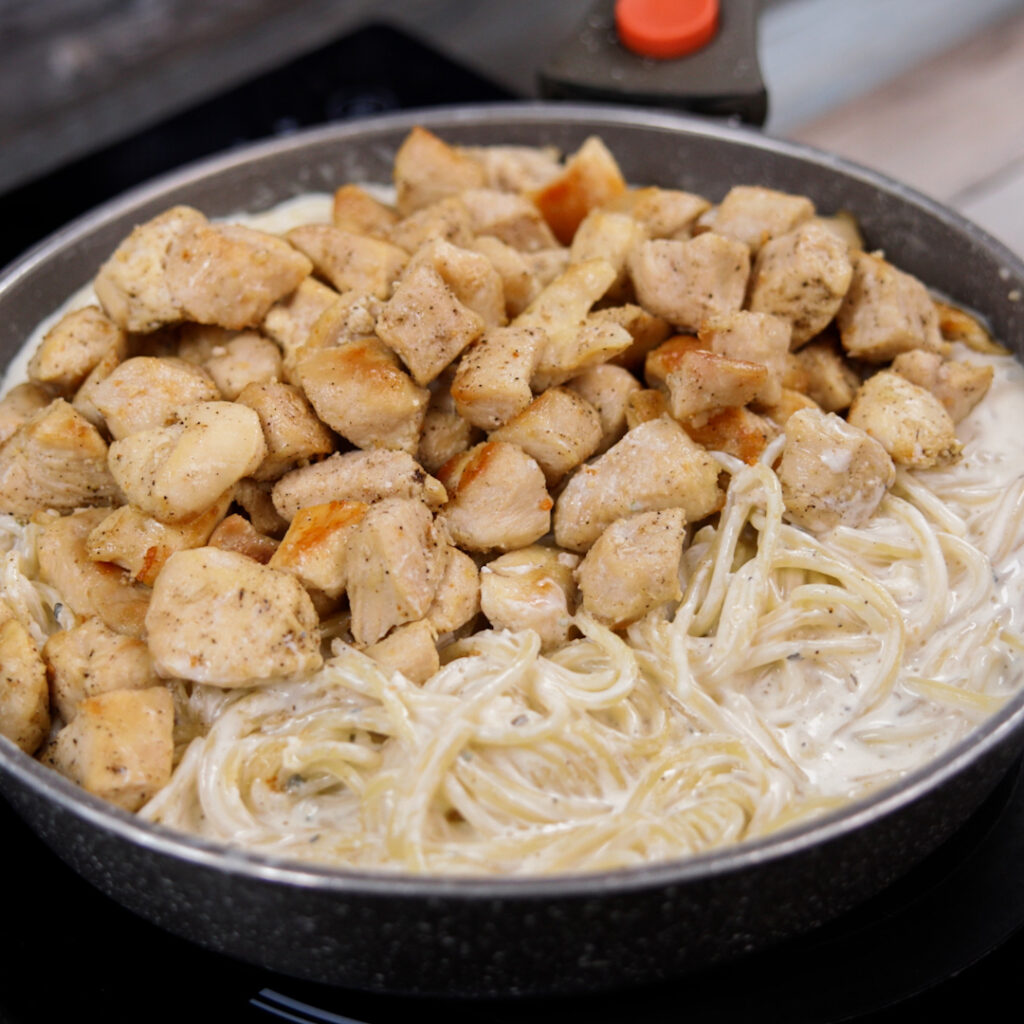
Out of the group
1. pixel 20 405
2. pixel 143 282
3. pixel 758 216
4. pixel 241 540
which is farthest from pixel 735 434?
pixel 20 405

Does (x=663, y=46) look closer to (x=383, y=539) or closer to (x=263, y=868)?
(x=383, y=539)

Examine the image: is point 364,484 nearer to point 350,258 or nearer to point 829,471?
point 350,258

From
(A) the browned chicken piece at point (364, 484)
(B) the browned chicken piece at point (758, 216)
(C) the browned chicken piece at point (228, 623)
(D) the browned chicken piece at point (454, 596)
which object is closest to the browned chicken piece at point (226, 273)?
(A) the browned chicken piece at point (364, 484)

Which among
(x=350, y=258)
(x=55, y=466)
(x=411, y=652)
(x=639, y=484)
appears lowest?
(x=411, y=652)

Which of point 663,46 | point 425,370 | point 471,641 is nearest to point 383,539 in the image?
point 471,641

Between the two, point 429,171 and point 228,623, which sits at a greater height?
point 429,171

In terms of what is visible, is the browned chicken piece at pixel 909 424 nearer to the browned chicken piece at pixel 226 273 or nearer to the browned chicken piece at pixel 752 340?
the browned chicken piece at pixel 752 340
